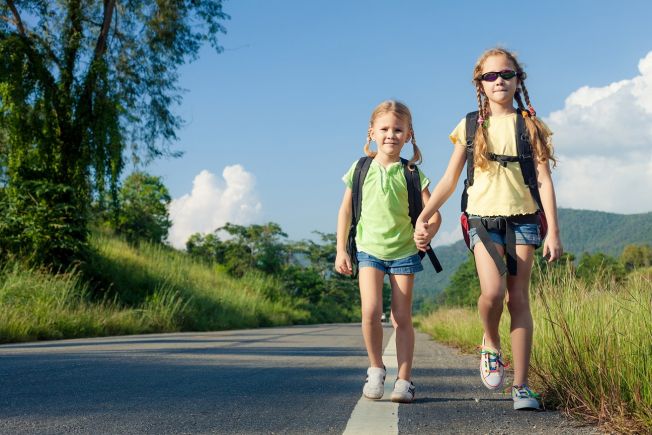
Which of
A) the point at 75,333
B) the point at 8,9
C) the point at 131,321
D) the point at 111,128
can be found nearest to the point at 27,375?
the point at 75,333

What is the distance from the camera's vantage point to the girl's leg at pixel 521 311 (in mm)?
3871

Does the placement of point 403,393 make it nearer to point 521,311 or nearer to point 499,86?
point 521,311

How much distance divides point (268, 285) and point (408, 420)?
32.4 meters

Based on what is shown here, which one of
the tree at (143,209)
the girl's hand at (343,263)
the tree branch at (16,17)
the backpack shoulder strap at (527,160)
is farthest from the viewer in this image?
the tree at (143,209)

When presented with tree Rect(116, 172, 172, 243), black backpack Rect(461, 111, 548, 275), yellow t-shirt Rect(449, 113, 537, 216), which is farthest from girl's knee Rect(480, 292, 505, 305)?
tree Rect(116, 172, 172, 243)

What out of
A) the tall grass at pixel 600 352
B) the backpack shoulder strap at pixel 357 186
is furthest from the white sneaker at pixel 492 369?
the backpack shoulder strap at pixel 357 186

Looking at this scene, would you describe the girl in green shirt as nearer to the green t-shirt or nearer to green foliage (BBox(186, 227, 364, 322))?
the green t-shirt

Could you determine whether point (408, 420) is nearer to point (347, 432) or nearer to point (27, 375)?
Answer: point (347, 432)

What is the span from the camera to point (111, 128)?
1797cm

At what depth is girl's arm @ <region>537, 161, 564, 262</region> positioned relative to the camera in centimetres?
380

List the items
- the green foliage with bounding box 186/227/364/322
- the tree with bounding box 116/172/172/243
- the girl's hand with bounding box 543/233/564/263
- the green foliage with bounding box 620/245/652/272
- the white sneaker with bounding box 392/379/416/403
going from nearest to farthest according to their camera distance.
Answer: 1. the girl's hand with bounding box 543/233/564/263
2. the white sneaker with bounding box 392/379/416/403
3. the green foliage with bounding box 620/245/652/272
4. the tree with bounding box 116/172/172/243
5. the green foliage with bounding box 186/227/364/322

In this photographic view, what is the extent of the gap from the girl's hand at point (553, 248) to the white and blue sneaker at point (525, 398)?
722 mm

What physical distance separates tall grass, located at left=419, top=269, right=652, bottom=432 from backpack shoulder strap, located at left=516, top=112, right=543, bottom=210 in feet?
2.05

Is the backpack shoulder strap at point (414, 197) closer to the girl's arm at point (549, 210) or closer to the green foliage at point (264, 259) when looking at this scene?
the girl's arm at point (549, 210)
